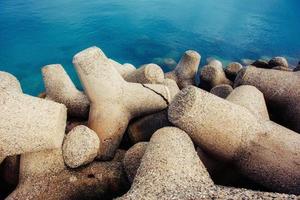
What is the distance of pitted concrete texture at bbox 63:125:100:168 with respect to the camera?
1421 mm

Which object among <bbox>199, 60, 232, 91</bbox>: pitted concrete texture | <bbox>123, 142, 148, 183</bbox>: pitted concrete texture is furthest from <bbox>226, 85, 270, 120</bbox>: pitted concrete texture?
<bbox>199, 60, 232, 91</bbox>: pitted concrete texture

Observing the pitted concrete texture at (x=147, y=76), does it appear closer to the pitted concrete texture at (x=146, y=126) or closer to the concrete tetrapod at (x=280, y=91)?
the pitted concrete texture at (x=146, y=126)

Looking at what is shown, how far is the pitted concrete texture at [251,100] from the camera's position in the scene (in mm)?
1585

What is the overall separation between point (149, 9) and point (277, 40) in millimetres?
3816

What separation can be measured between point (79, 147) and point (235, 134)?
70 cm

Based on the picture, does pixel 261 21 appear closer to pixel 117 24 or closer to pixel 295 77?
pixel 117 24

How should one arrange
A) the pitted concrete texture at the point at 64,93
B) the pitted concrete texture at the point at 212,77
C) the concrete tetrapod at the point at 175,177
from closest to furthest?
the concrete tetrapod at the point at 175,177, the pitted concrete texture at the point at 64,93, the pitted concrete texture at the point at 212,77

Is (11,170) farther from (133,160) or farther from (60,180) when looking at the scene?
(133,160)

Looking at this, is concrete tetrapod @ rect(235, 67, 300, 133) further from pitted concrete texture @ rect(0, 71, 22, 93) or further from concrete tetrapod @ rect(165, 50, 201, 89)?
pitted concrete texture @ rect(0, 71, 22, 93)

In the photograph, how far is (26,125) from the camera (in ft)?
4.41

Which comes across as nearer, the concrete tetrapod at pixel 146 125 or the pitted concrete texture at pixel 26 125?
the pitted concrete texture at pixel 26 125

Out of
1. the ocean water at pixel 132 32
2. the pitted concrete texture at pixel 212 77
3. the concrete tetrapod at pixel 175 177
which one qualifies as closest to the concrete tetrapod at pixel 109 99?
the concrete tetrapod at pixel 175 177

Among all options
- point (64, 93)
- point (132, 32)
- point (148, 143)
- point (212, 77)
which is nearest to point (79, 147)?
point (148, 143)

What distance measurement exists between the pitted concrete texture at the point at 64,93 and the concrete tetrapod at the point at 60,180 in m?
0.44
